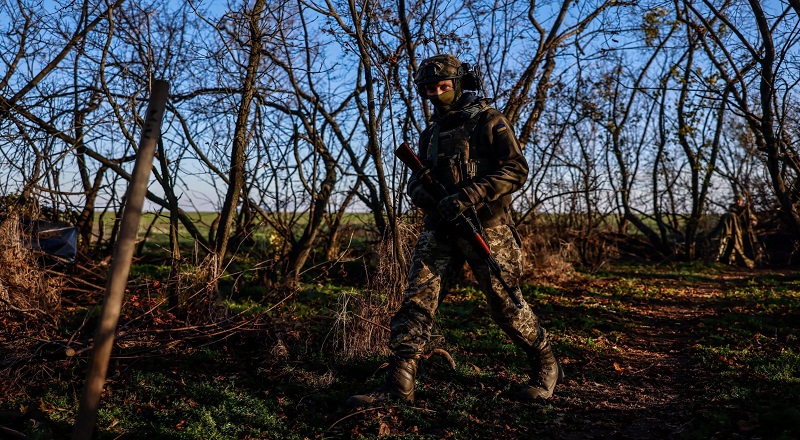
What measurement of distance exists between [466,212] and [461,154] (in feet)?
1.36

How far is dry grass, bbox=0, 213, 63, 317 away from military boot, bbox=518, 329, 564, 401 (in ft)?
14.1

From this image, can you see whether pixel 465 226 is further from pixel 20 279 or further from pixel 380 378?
pixel 20 279

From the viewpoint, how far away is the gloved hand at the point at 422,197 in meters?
4.68

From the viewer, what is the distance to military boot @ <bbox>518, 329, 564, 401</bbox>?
15.5 ft

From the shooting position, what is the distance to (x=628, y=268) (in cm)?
1339

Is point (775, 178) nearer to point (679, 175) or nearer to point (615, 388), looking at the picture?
point (615, 388)

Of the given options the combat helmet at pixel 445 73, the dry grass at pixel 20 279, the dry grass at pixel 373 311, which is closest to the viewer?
the combat helmet at pixel 445 73

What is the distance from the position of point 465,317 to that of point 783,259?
10.6m

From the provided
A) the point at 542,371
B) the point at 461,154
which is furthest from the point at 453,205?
the point at 542,371

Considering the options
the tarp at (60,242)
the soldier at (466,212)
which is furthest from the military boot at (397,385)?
the tarp at (60,242)

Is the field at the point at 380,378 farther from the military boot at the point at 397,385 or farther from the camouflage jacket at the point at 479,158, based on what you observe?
the camouflage jacket at the point at 479,158

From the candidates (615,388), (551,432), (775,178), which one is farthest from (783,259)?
(551,432)

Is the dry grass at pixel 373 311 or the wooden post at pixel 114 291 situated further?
the dry grass at pixel 373 311

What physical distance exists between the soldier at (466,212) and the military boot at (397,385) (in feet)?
0.03
